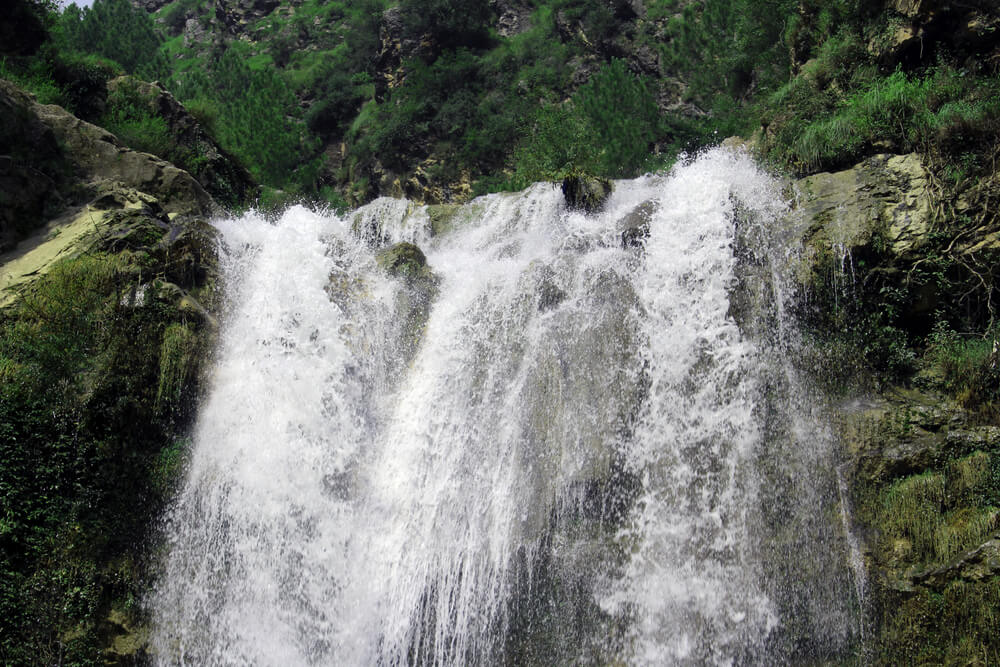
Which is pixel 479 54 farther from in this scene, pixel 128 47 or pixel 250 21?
pixel 250 21

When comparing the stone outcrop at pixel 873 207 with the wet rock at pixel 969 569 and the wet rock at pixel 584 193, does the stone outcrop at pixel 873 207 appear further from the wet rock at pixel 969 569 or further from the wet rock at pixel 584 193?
the wet rock at pixel 584 193

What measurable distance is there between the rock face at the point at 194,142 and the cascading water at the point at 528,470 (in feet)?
25.5

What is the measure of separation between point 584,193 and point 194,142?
12.0 metres

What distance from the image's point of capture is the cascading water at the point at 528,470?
911 centimetres

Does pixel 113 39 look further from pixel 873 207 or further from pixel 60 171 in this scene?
pixel 873 207

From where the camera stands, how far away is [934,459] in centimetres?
893

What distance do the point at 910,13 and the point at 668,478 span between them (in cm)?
1054

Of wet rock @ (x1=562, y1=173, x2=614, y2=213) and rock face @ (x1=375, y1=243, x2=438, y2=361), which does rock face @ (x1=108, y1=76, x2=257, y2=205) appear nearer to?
rock face @ (x1=375, y1=243, x2=438, y2=361)

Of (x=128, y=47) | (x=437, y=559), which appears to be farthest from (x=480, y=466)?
(x=128, y=47)

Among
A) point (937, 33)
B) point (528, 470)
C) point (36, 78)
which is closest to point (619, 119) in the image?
point (937, 33)

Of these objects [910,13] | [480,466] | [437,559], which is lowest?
[437,559]

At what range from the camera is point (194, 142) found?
66.9 ft

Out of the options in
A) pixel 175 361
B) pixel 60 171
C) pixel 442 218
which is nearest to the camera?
pixel 175 361

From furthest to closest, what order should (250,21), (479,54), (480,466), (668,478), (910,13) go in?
(250,21)
(479,54)
(910,13)
(480,466)
(668,478)
